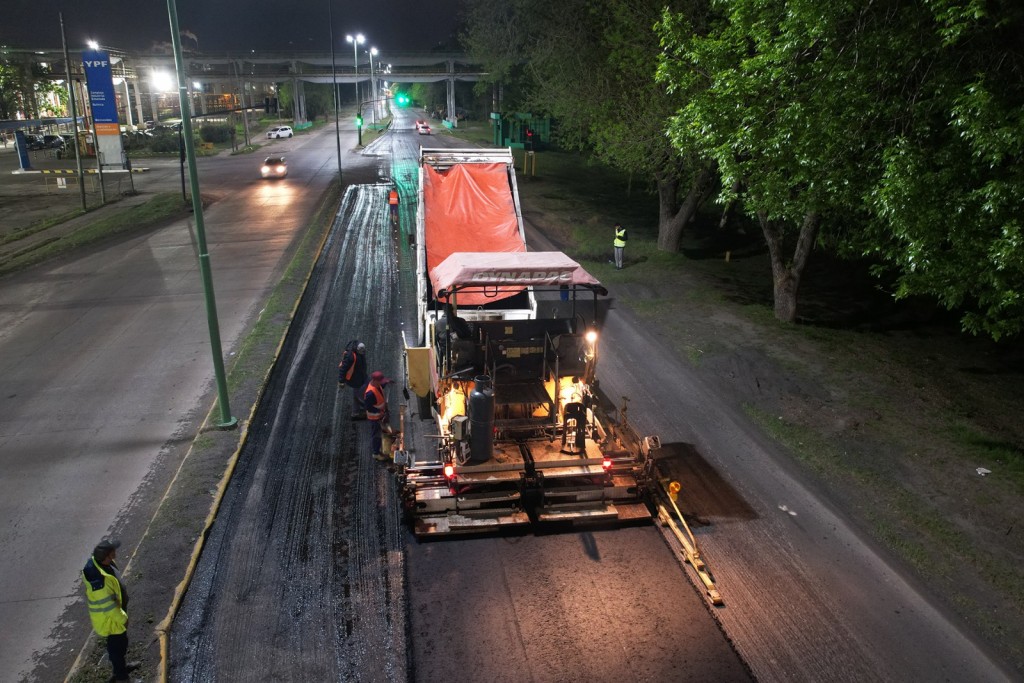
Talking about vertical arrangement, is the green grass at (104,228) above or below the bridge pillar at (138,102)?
below

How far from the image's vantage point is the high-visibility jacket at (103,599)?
6.11 meters

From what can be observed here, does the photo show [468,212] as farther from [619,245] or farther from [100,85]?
[100,85]

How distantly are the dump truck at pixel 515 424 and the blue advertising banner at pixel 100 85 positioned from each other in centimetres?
3425

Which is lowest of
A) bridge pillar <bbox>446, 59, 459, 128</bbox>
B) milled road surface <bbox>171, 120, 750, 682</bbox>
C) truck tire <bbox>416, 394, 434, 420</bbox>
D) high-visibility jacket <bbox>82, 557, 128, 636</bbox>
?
milled road surface <bbox>171, 120, 750, 682</bbox>

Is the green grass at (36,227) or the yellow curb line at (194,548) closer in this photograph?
the yellow curb line at (194,548)

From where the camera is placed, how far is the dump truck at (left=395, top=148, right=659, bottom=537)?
8.70m

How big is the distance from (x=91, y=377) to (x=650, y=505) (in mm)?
11362

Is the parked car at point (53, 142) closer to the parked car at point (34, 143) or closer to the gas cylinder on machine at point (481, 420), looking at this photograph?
the parked car at point (34, 143)

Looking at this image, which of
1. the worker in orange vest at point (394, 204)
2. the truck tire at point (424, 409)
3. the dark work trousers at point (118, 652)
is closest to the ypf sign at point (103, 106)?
the worker in orange vest at point (394, 204)

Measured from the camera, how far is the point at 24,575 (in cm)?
797

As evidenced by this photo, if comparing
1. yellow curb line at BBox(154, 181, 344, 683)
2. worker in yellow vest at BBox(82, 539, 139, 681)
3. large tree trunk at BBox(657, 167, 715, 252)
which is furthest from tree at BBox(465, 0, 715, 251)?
worker in yellow vest at BBox(82, 539, 139, 681)

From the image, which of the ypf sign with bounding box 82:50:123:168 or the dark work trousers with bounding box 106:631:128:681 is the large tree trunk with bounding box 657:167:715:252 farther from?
the ypf sign with bounding box 82:50:123:168

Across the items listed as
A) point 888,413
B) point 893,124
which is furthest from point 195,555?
point 893,124

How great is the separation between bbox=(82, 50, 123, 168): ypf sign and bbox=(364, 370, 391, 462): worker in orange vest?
3232cm
